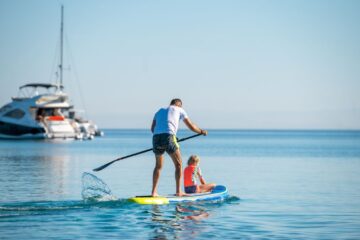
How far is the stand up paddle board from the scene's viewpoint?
15.6 m

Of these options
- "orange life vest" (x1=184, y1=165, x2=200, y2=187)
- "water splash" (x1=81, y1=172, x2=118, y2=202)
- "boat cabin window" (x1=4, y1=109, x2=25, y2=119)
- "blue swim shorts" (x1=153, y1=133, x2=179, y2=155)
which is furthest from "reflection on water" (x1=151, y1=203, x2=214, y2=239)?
"boat cabin window" (x1=4, y1=109, x2=25, y2=119)

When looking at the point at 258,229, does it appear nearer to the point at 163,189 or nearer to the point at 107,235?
the point at 107,235

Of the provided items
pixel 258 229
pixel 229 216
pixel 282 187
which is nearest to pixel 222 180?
pixel 282 187

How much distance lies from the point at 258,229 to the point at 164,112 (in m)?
4.07

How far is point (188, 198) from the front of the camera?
16.3m

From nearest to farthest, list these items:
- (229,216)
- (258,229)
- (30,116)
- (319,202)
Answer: (258,229) → (229,216) → (319,202) → (30,116)

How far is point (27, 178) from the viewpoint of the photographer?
25.5 m

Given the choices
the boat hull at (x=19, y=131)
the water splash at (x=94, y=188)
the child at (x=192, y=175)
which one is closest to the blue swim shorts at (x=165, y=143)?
the child at (x=192, y=175)

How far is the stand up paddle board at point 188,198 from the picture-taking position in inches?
615

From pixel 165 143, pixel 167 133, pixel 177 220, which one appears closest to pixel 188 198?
pixel 165 143

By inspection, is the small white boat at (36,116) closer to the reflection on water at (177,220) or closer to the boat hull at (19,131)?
the boat hull at (19,131)

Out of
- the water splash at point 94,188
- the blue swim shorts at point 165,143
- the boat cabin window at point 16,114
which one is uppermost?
the boat cabin window at point 16,114

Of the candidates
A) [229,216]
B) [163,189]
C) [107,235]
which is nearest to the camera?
[107,235]

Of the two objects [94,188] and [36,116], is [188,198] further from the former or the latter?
[36,116]
